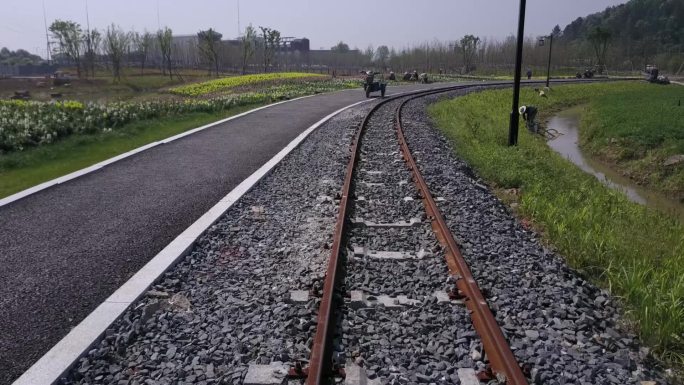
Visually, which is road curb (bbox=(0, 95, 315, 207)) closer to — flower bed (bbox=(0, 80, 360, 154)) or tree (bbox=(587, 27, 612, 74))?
flower bed (bbox=(0, 80, 360, 154))

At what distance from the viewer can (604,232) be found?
6012 mm

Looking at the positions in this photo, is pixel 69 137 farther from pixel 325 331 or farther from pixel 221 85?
pixel 221 85

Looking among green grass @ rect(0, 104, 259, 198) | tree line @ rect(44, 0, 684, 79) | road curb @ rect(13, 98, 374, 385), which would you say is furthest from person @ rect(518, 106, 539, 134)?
tree line @ rect(44, 0, 684, 79)

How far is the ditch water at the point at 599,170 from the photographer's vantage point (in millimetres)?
11680

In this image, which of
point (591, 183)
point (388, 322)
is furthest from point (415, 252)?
point (591, 183)

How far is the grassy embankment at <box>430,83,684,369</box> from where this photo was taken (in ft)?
12.5

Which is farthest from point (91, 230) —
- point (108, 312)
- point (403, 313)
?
point (403, 313)

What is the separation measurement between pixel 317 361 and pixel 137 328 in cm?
141

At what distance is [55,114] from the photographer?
1388cm

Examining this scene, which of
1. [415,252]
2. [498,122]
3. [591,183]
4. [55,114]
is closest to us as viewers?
[415,252]

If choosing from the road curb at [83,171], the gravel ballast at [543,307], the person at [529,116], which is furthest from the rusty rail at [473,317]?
the person at [529,116]

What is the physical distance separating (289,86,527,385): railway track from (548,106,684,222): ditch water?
21.2 ft

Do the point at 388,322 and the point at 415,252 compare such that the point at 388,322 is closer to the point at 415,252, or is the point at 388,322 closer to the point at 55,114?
the point at 415,252

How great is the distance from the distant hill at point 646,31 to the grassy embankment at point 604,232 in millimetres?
71989
